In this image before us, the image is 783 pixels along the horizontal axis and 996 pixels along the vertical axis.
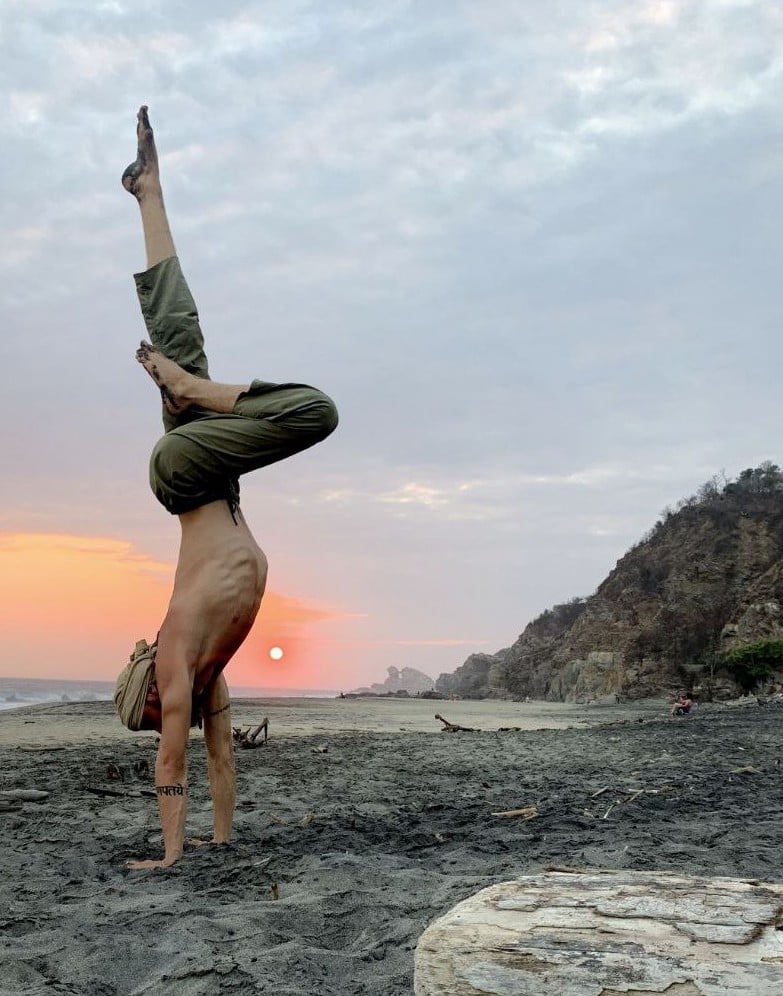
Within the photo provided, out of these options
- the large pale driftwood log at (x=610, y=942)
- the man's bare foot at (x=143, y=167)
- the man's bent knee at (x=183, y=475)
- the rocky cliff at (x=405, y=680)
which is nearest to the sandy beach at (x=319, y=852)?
the large pale driftwood log at (x=610, y=942)

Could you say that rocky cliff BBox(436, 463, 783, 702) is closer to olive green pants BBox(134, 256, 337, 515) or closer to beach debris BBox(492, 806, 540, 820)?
beach debris BBox(492, 806, 540, 820)

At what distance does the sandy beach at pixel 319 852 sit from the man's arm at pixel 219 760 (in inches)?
7.0

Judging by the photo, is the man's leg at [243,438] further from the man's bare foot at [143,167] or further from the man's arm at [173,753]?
the man's bare foot at [143,167]

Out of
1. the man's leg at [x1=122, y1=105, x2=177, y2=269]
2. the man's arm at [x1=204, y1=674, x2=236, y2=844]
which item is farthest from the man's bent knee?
the man's leg at [x1=122, y1=105, x2=177, y2=269]

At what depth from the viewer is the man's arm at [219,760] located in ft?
14.3

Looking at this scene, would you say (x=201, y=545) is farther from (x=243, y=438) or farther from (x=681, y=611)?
(x=681, y=611)

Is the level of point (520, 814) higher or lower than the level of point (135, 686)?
lower

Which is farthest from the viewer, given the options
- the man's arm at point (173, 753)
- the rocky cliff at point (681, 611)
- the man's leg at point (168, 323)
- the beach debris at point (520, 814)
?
the rocky cliff at point (681, 611)

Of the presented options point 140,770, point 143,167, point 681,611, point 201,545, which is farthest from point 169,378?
point 681,611

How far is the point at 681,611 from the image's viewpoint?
1559 inches

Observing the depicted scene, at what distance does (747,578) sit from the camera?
4003cm

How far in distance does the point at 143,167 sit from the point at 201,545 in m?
2.22

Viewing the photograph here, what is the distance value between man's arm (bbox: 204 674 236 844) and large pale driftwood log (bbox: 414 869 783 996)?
2.53 metres

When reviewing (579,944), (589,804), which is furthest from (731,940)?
(589,804)
